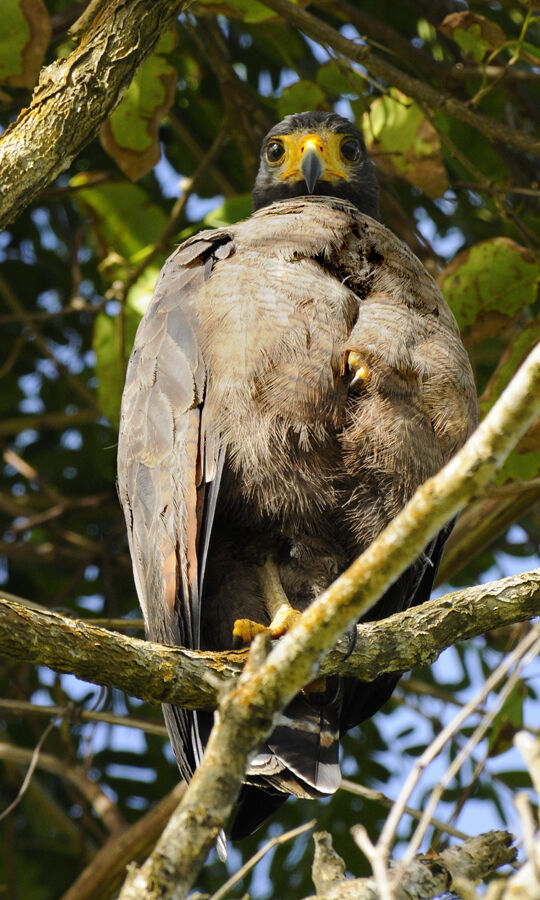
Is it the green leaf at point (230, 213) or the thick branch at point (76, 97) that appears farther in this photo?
the green leaf at point (230, 213)

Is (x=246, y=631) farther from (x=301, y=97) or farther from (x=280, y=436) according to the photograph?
(x=301, y=97)

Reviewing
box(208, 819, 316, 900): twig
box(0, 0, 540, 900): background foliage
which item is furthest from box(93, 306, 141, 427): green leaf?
box(208, 819, 316, 900): twig

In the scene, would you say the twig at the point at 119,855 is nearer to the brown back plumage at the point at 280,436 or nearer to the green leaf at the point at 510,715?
the brown back plumage at the point at 280,436

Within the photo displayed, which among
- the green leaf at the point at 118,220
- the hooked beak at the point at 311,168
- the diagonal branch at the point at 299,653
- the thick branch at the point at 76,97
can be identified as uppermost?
the thick branch at the point at 76,97

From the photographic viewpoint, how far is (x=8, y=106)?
458 cm

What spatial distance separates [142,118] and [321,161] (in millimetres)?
759

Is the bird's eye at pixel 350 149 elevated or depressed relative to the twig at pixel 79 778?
elevated

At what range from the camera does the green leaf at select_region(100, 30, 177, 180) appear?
3.97 meters

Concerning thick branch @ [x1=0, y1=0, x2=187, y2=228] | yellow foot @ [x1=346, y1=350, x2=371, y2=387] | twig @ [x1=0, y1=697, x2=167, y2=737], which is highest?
thick branch @ [x1=0, y1=0, x2=187, y2=228]

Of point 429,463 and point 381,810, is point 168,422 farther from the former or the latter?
point 381,810

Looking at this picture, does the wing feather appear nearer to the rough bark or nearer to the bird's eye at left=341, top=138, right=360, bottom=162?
the rough bark

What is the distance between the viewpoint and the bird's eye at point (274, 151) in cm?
443

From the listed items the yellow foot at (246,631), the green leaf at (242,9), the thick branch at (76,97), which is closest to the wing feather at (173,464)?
the yellow foot at (246,631)

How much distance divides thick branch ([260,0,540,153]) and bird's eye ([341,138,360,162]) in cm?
52
